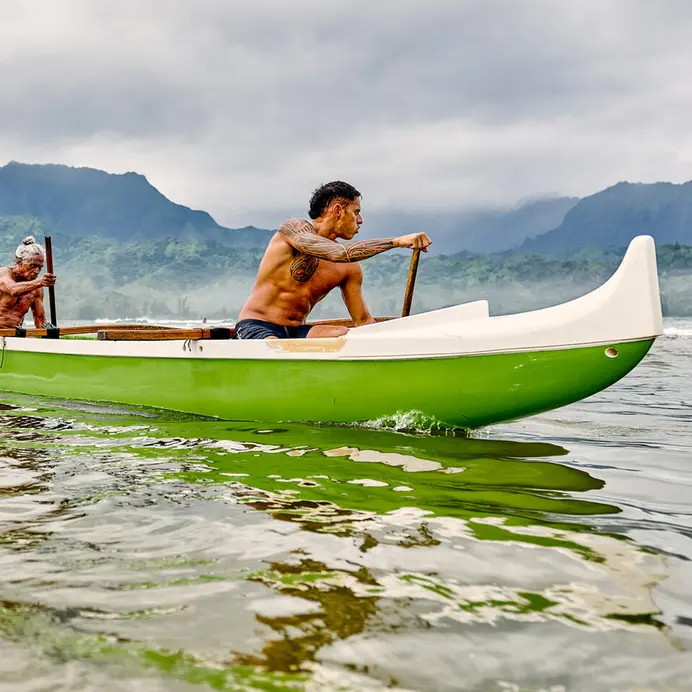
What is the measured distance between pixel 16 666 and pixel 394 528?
1.63m

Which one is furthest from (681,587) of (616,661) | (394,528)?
(394,528)

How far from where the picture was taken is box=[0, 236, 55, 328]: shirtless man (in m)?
9.03

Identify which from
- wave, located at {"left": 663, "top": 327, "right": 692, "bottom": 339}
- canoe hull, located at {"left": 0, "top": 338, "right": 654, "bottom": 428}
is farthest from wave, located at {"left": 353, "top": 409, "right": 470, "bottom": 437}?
wave, located at {"left": 663, "top": 327, "right": 692, "bottom": 339}

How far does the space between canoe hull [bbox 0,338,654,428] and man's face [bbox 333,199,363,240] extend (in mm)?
1321

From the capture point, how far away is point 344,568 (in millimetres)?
2604

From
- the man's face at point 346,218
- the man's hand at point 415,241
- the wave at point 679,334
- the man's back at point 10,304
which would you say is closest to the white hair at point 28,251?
the man's back at point 10,304

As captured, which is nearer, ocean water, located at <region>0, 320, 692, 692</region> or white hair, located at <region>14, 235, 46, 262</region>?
ocean water, located at <region>0, 320, 692, 692</region>

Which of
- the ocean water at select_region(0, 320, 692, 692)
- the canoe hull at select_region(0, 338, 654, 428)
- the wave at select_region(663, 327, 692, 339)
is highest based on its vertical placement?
the canoe hull at select_region(0, 338, 654, 428)

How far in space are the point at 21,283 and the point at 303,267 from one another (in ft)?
15.5

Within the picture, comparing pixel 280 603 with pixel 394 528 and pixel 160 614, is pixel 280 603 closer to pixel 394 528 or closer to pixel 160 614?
pixel 160 614

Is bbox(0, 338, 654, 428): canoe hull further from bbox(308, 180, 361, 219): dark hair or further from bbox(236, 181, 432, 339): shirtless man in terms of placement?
bbox(308, 180, 361, 219): dark hair

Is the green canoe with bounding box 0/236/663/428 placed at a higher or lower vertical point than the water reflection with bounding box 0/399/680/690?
higher

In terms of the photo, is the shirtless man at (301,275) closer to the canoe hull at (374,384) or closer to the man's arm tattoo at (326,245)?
the man's arm tattoo at (326,245)

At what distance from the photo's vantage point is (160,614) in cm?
219
